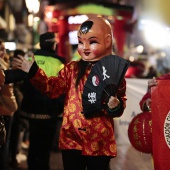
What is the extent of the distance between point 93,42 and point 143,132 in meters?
1.39

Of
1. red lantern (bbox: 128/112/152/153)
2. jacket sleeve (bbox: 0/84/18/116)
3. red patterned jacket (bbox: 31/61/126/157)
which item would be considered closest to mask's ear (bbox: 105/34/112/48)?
red patterned jacket (bbox: 31/61/126/157)

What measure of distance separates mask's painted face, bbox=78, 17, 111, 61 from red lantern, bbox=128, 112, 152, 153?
1199 mm

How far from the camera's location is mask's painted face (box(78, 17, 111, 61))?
379cm

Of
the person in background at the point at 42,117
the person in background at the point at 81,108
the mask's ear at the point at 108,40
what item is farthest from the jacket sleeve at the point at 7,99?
the mask's ear at the point at 108,40

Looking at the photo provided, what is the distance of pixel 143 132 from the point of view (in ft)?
15.1

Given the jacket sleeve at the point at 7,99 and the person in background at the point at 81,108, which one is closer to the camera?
the person in background at the point at 81,108

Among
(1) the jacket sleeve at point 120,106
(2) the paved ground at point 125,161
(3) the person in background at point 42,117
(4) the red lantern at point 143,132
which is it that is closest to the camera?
(1) the jacket sleeve at point 120,106

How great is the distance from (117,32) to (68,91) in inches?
462

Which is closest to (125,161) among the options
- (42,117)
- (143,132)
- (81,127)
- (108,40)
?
(42,117)

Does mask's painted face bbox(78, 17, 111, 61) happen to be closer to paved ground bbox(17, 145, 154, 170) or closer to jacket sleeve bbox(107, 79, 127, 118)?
jacket sleeve bbox(107, 79, 127, 118)

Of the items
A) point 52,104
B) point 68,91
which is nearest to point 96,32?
point 68,91

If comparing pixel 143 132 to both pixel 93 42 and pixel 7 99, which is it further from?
pixel 7 99

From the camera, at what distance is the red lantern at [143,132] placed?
459 cm

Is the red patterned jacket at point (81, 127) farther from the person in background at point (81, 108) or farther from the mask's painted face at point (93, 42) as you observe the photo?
the mask's painted face at point (93, 42)
